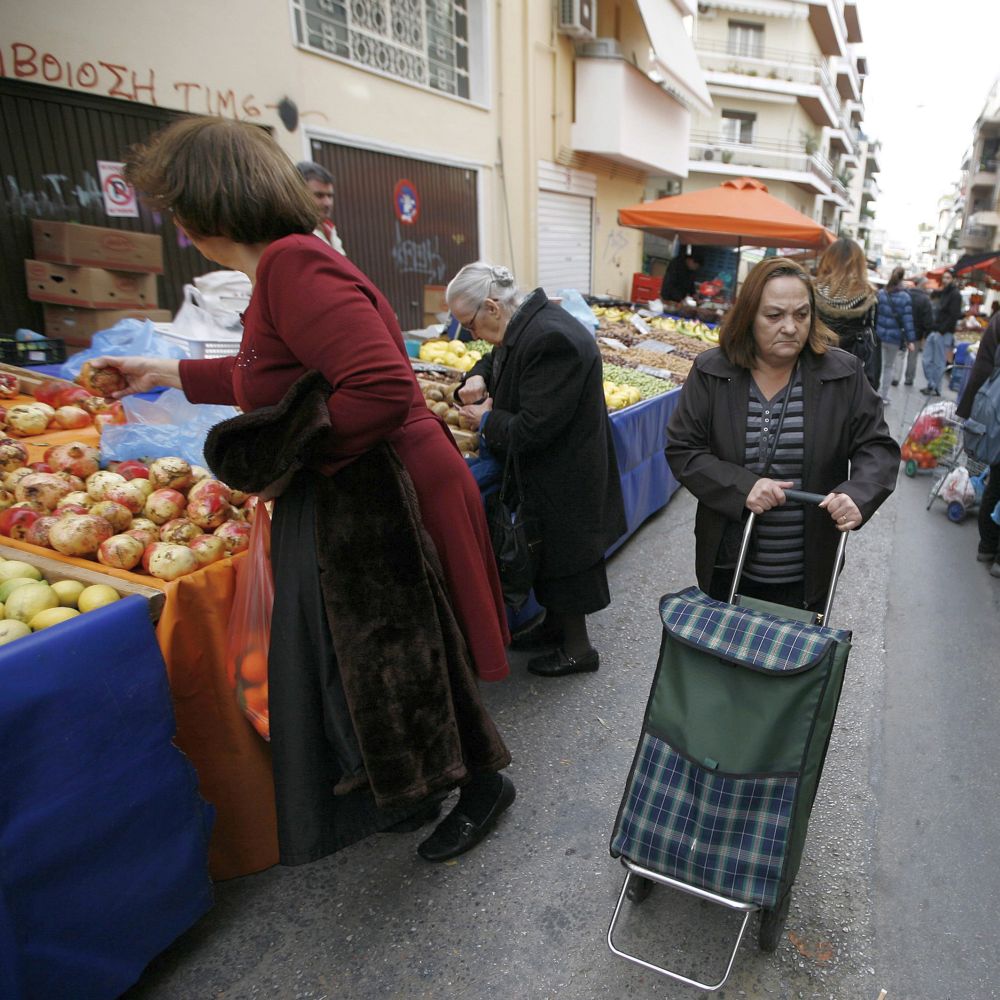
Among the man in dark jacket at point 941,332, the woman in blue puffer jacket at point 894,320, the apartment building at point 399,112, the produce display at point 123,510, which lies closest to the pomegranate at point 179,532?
the produce display at point 123,510

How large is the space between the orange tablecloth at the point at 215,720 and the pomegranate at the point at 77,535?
0.04m

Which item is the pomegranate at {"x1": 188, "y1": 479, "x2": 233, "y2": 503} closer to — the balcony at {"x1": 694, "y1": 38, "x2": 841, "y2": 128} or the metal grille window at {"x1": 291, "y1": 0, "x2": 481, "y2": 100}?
the metal grille window at {"x1": 291, "y1": 0, "x2": 481, "y2": 100}

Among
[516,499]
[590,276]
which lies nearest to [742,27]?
[590,276]

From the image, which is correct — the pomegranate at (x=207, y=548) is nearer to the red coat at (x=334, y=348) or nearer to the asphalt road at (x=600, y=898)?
the red coat at (x=334, y=348)

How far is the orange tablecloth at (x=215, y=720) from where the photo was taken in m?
1.96

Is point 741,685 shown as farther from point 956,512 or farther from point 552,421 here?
point 956,512

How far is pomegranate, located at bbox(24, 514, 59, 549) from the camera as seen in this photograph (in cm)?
210

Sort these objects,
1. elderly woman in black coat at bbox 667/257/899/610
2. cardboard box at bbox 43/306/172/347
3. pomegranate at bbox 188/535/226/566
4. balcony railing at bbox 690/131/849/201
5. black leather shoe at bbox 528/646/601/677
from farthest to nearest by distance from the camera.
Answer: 1. balcony railing at bbox 690/131/849/201
2. cardboard box at bbox 43/306/172/347
3. black leather shoe at bbox 528/646/601/677
4. elderly woman in black coat at bbox 667/257/899/610
5. pomegranate at bbox 188/535/226/566

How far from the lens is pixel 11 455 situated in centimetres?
244

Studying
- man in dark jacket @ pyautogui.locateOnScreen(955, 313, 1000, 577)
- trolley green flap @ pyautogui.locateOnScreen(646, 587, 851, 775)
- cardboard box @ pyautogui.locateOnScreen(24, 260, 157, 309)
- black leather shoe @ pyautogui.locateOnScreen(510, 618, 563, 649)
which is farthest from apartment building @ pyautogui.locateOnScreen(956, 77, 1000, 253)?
trolley green flap @ pyautogui.locateOnScreen(646, 587, 851, 775)

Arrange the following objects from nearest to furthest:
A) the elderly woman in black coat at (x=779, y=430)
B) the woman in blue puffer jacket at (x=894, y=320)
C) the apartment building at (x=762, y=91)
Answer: the elderly woman in black coat at (x=779, y=430) → the woman in blue puffer jacket at (x=894, y=320) → the apartment building at (x=762, y=91)

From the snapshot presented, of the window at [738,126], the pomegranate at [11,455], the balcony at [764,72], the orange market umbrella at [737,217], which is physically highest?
the balcony at [764,72]

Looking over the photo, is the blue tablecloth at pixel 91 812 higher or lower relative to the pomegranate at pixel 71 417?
lower

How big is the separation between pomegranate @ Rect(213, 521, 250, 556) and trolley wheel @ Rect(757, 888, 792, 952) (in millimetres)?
1847
